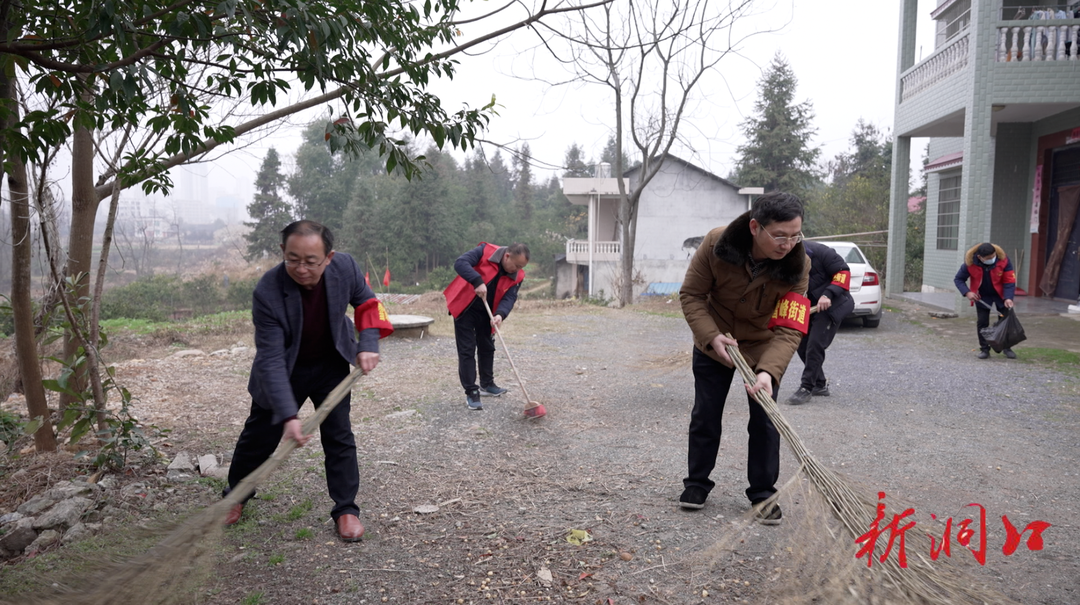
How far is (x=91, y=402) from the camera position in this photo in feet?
15.8

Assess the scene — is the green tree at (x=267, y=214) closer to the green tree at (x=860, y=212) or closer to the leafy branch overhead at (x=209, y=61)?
the green tree at (x=860, y=212)

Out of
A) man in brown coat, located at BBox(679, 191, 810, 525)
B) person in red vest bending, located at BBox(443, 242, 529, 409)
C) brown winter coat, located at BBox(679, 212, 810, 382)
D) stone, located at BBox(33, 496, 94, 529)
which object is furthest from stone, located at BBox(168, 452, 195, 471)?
brown winter coat, located at BBox(679, 212, 810, 382)

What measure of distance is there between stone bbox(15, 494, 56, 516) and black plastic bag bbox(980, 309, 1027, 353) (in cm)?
888

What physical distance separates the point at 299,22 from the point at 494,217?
154ft

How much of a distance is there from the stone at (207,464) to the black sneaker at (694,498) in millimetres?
2896

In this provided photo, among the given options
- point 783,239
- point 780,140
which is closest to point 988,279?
point 783,239

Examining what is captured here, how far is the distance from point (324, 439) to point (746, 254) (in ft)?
7.23

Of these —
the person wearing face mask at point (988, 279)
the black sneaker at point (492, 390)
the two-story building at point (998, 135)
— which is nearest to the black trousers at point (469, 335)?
the black sneaker at point (492, 390)

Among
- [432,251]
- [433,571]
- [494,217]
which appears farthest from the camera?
[494,217]

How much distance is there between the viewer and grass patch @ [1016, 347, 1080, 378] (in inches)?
303

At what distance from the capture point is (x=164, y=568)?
2703 millimetres

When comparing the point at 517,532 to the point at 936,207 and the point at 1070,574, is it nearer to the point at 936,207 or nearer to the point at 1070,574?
the point at 1070,574

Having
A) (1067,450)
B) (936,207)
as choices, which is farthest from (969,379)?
(936,207)

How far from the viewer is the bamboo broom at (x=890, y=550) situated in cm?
244
